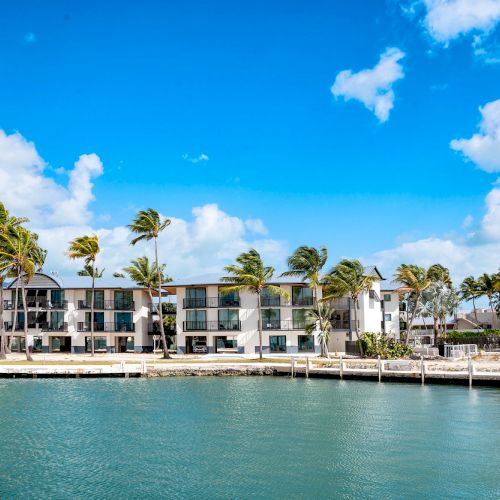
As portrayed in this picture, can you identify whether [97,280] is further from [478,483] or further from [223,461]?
[478,483]

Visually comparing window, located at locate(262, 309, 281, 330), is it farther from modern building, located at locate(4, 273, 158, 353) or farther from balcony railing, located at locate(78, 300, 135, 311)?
balcony railing, located at locate(78, 300, 135, 311)

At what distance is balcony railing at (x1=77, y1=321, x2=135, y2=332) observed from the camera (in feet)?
254

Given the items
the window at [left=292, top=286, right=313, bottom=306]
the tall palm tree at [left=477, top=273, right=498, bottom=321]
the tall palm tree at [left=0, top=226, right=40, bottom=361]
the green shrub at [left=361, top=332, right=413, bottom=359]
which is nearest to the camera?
the green shrub at [left=361, top=332, right=413, bottom=359]

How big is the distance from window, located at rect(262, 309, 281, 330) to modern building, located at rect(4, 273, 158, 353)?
728 inches

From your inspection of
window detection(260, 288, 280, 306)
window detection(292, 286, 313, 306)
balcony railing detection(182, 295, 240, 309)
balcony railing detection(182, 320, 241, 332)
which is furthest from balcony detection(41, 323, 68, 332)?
window detection(292, 286, 313, 306)

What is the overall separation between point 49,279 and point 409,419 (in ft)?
191

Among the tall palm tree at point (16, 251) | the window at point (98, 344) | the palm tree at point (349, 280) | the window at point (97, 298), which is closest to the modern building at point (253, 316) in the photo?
the palm tree at point (349, 280)

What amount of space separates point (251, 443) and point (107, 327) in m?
54.4

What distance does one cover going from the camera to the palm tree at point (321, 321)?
210 ft

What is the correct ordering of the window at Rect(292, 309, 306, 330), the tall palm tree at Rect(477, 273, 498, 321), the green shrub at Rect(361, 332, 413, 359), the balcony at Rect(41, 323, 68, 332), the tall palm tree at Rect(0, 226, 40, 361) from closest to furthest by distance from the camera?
the green shrub at Rect(361, 332, 413, 359), the tall palm tree at Rect(0, 226, 40, 361), the window at Rect(292, 309, 306, 330), the balcony at Rect(41, 323, 68, 332), the tall palm tree at Rect(477, 273, 498, 321)

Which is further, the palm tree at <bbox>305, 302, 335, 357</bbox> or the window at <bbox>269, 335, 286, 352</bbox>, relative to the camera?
the window at <bbox>269, 335, 286, 352</bbox>

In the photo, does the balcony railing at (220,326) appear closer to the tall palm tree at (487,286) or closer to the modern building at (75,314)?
the modern building at (75,314)

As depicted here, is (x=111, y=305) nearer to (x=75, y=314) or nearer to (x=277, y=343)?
(x=75, y=314)

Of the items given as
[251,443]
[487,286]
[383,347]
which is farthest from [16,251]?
[487,286]
